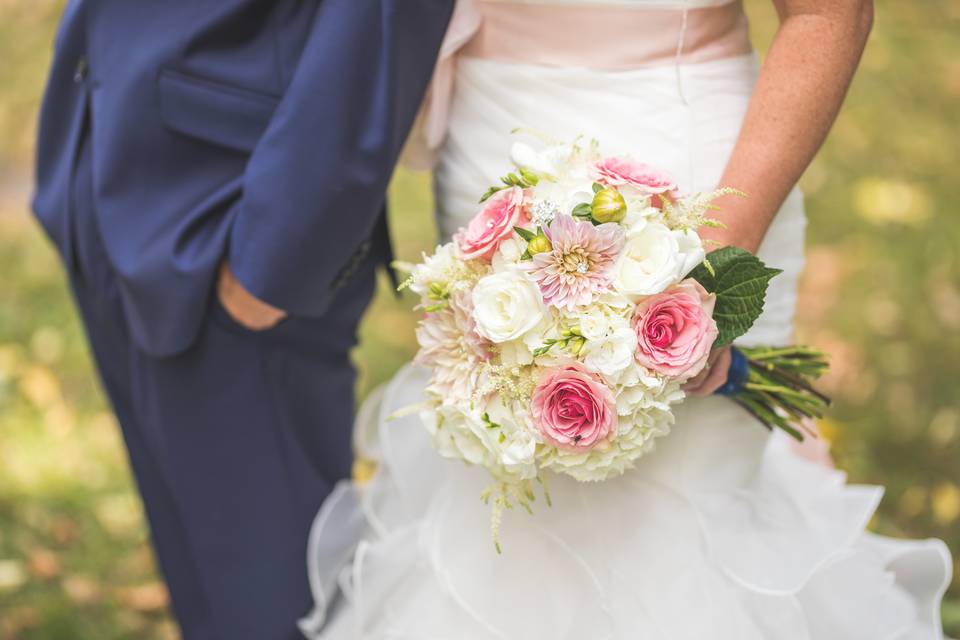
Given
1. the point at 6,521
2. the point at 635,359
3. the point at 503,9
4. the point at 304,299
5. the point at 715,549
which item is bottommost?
the point at 6,521

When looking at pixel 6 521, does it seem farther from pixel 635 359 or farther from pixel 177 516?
pixel 635 359

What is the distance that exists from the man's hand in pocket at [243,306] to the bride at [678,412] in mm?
396

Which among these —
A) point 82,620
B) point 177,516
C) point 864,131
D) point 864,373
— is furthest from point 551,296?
point 864,131

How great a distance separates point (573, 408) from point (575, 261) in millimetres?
193

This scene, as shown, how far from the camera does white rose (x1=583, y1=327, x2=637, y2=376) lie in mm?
1300

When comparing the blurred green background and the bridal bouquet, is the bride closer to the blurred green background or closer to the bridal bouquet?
the bridal bouquet

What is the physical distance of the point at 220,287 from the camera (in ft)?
6.05

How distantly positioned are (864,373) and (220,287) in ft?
7.67

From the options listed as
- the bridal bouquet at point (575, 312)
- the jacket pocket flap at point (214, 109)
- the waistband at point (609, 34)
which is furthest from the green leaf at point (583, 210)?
the jacket pocket flap at point (214, 109)

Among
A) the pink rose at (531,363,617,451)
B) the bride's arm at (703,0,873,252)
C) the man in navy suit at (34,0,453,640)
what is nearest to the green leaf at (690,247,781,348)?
the bride's arm at (703,0,873,252)

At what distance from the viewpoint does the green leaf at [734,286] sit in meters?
1.36

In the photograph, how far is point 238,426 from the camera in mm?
2012

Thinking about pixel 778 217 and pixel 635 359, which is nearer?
pixel 635 359

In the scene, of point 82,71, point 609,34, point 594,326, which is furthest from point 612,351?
point 82,71
